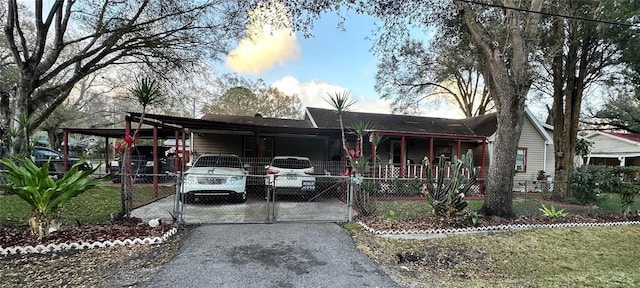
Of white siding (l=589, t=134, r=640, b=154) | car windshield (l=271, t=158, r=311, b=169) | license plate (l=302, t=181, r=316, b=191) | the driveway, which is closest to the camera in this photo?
the driveway

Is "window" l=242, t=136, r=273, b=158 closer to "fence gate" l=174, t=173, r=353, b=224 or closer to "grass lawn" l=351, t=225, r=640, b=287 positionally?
"fence gate" l=174, t=173, r=353, b=224

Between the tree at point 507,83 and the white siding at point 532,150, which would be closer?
the tree at point 507,83

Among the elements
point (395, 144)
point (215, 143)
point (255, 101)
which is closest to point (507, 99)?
point (395, 144)

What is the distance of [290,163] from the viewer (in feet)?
30.8

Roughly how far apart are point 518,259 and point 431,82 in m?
19.6

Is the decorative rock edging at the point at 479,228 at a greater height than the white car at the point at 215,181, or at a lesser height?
lesser

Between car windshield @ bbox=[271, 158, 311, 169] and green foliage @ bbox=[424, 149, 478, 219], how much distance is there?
379 centimetres

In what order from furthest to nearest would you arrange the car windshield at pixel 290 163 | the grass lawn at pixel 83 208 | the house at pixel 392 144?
1. the house at pixel 392 144
2. the car windshield at pixel 290 163
3. the grass lawn at pixel 83 208

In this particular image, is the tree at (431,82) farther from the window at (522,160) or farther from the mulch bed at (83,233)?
the mulch bed at (83,233)

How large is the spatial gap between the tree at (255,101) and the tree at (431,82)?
14.1m

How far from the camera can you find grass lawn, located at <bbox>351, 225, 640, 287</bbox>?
4.21 meters

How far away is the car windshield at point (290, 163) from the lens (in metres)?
9.34

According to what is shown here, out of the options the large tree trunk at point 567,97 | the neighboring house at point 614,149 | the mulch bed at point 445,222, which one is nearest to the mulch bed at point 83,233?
the mulch bed at point 445,222

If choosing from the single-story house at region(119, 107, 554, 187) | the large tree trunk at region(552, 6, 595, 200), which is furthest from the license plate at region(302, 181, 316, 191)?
the large tree trunk at region(552, 6, 595, 200)
